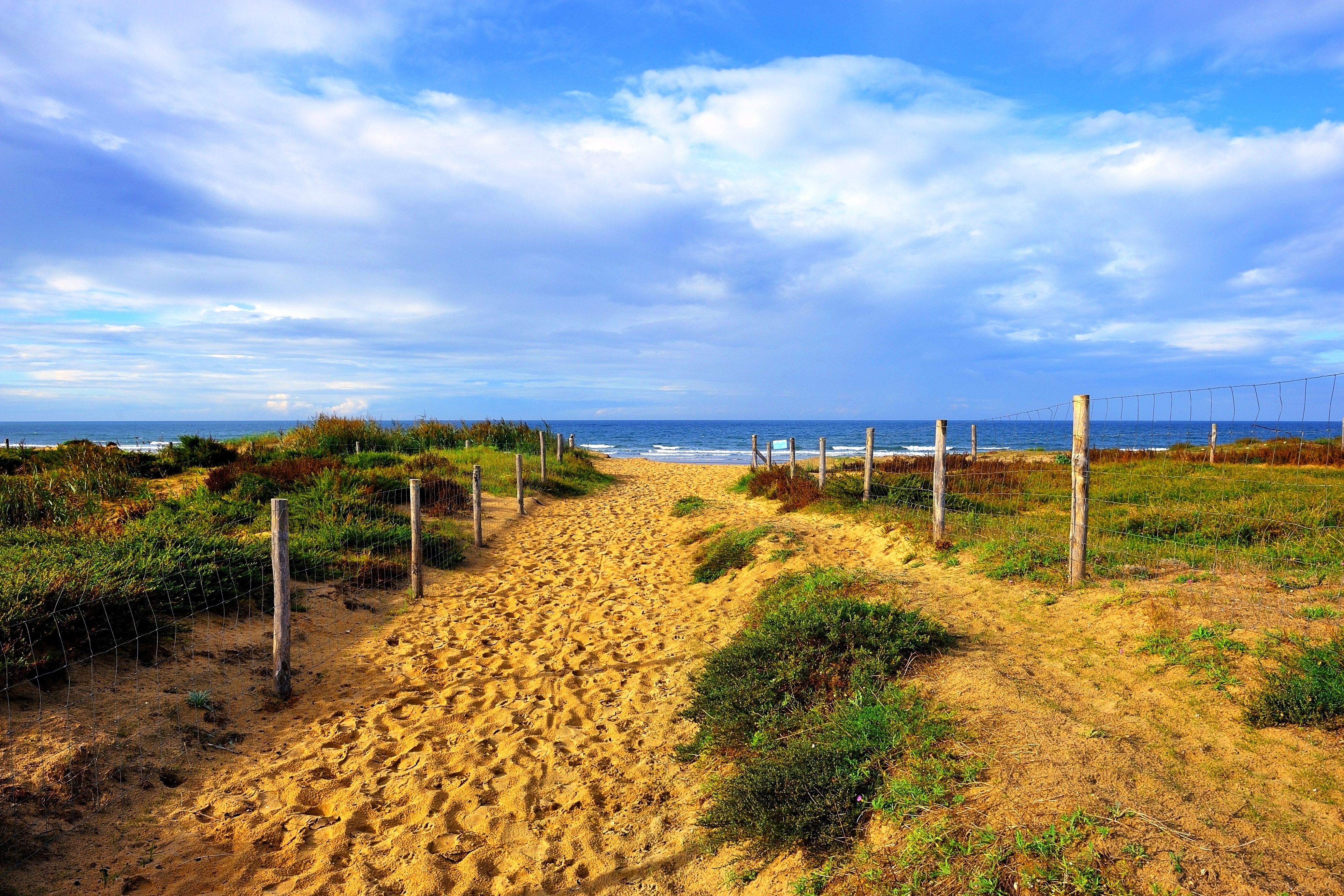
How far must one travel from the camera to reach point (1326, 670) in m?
4.06

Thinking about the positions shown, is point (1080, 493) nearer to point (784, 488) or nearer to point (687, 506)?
point (784, 488)

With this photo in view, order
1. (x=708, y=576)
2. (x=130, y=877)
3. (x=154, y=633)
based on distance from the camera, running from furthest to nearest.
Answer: (x=708, y=576), (x=154, y=633), (x=130, y=877)

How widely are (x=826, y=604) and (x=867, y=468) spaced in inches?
285

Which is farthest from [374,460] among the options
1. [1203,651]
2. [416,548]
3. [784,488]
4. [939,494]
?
[1203,651]

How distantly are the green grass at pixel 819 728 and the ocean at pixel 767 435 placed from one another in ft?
15.2

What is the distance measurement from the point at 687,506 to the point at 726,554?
18.0 feet

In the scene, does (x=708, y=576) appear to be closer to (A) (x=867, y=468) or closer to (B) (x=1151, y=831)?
(A) (x=867, y=468)

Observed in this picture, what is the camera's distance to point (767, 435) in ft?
300

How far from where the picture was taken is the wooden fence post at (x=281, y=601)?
18.5 feet

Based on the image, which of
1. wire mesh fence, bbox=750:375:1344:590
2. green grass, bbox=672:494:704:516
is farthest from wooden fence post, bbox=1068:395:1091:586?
green grass, bbox=672:494:704:516

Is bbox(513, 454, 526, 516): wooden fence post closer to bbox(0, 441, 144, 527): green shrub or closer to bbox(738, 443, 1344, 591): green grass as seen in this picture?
bbox(738, 443, 1344, 591): green grass

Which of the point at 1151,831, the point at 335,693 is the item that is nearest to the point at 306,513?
the point at 335,693

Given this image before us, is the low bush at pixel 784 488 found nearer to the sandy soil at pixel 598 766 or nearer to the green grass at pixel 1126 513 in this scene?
the green grass at pixel 1126 513

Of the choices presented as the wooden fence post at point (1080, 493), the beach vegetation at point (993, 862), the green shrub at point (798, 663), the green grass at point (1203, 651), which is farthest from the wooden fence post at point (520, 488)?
the beach vegetation at point (993, 862)
